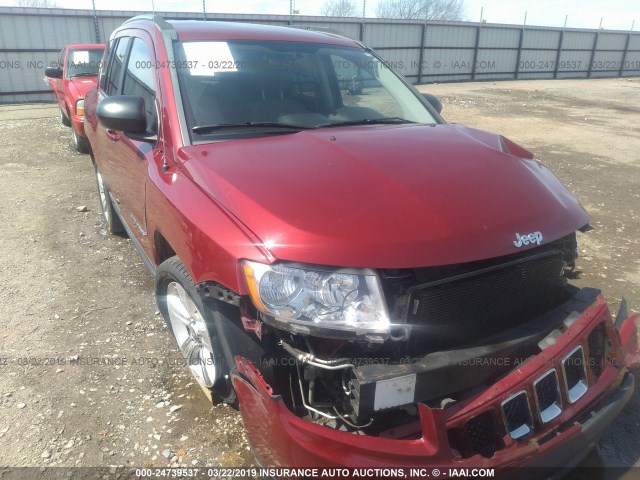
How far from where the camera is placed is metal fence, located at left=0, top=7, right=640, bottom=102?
16000mm

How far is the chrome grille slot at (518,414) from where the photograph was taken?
184 cm

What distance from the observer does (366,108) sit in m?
3.24

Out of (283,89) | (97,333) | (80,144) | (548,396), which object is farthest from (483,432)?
(80,144)

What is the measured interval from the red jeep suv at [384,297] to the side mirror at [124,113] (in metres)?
0.01

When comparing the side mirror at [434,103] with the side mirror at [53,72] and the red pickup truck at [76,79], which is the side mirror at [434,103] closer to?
the red pickup truck at [76,79]

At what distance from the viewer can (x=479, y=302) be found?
6.34 ft

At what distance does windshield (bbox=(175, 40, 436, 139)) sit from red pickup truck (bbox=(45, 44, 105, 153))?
217 inches

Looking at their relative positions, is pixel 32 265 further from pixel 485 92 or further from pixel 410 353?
pixel 485 92

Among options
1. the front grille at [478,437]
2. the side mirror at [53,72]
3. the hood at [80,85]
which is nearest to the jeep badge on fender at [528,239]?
the front grille at [478,437]

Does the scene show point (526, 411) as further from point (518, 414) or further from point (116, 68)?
point (116, 68)

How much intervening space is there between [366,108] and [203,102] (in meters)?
1.06

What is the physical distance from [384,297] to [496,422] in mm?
609

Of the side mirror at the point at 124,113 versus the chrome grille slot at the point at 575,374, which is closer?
the chrome grille slot at the point at 575,374

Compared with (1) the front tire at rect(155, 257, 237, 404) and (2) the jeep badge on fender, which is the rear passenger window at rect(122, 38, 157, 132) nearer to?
(1) the front tire at rect(155, 257, 237, 404)
